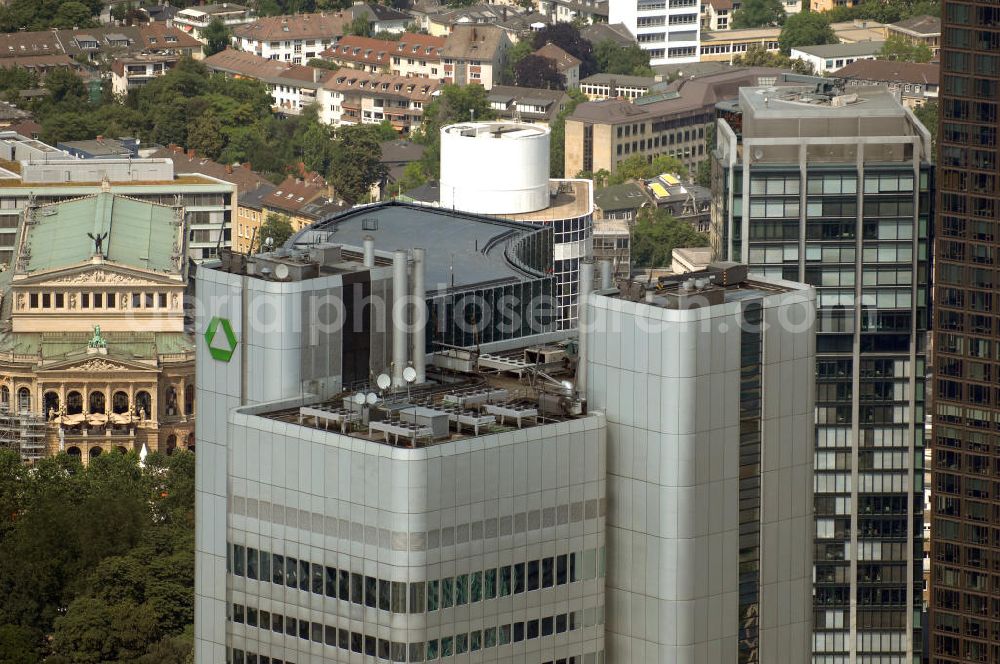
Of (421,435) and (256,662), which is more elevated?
(421,435)

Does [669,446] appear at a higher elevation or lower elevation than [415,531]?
higher

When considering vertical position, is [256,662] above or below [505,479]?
below

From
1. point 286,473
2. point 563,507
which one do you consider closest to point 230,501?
point 286,473

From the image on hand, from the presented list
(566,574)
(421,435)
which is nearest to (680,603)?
(566,574)

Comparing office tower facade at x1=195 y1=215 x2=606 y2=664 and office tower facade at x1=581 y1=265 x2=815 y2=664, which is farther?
office tower facade at x1=581 y1=265 x2=815 y2=664

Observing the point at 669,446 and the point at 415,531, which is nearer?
the point at 415,531

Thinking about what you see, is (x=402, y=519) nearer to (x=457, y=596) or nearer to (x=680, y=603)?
(x=457, y=596)

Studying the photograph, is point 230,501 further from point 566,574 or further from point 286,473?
point 566,574

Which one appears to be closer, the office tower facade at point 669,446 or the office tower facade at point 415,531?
the office tower facade at point 415,531
